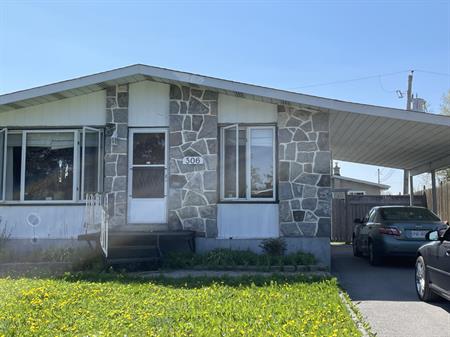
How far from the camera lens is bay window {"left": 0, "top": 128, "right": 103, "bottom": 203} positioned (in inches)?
482

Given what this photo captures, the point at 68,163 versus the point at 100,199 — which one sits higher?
the point at 68,163

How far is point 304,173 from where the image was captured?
37.9 ft

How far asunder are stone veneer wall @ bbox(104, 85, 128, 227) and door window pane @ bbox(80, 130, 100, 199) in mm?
372

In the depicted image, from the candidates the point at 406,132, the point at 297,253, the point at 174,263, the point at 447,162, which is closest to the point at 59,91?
the point at 174,263

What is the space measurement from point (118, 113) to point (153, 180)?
1.71 metres

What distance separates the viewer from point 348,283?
381 inches

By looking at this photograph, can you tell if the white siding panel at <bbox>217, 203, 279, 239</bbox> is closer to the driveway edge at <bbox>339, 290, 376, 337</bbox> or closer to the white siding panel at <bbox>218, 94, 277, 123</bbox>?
the white siding panel at <bbox>218, 94, 277, 123</bbox>

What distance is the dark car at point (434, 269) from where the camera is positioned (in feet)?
23.1

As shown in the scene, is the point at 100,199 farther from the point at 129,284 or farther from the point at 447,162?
the point at 447,162

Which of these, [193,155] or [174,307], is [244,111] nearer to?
[193,155]

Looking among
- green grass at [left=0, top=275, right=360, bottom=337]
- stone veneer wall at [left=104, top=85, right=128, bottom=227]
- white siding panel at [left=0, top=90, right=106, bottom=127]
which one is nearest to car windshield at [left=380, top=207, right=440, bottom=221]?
green grass at [left=0, top=275, right=360, bottom=337]

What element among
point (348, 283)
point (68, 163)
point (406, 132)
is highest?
point (406, 132)

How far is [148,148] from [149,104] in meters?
0.99

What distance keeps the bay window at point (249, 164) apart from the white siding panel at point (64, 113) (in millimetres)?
2943
